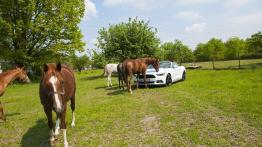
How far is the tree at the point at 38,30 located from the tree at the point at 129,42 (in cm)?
367

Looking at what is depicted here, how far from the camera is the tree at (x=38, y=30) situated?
24.3 metres

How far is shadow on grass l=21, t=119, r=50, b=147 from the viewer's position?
6.15 metres

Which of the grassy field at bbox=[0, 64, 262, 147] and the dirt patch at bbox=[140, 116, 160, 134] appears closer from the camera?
the grassy field at bbox=[0, 64, 262, 147]

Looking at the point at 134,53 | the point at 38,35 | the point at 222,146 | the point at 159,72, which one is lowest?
the point at 222,146

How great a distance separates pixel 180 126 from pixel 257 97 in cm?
470

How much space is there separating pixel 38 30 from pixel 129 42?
371 inches

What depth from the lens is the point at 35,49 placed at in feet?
87.8

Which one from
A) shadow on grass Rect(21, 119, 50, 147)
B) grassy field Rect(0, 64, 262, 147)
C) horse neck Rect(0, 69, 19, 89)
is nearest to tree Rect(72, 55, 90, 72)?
horse neck Rect(0, 69, 19, 89)

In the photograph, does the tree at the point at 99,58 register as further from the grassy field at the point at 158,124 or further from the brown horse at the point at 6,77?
the grassy field at the point at 158,124

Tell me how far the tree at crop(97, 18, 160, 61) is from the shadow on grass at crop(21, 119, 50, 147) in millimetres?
19188

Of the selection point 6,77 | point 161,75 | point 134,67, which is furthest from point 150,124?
point 161,75

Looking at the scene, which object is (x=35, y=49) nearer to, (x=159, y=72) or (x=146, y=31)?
(x=146, y=31)

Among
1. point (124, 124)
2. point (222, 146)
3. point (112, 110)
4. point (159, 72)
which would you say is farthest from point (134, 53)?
point (222, 146)

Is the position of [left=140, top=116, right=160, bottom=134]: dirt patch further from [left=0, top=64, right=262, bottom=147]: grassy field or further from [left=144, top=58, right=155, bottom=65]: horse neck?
[left=144, top=58, right=155, bottom=65]: horse neck
